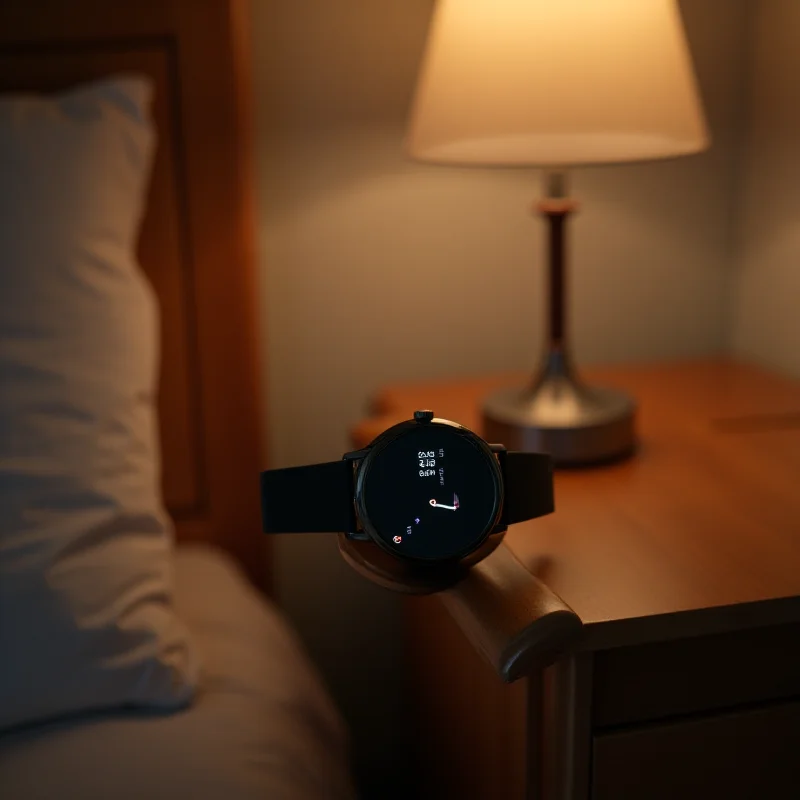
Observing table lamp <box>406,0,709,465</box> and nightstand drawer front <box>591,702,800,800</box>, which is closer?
nightstand drawer front <box>591,702,800,800</box>

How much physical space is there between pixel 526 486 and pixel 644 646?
0.45 feet

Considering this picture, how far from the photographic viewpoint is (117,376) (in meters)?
0.89

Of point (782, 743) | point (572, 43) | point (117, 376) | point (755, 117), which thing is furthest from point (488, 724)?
point (755, 117)

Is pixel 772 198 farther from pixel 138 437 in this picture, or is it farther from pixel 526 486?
pixel 138 437

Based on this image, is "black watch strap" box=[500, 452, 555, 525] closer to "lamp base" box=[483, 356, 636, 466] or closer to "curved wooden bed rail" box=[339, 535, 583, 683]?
"curved wooden bed rail" box=[339, 535, 583, 683]

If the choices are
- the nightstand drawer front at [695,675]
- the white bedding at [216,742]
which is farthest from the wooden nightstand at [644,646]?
the white bedding at [216,742]

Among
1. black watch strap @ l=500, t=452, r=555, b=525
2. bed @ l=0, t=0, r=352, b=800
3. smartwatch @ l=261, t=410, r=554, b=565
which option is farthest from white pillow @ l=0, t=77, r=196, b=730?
black watch strap @ l=500, t=452, r=555, b=525

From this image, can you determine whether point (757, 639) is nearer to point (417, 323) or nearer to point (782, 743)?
point (782, 743)

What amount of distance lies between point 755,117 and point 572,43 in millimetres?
512

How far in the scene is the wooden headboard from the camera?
1040mm

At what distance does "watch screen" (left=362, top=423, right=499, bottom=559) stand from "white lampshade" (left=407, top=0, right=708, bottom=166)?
0.31m

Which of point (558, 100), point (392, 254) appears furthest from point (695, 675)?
point (392, 254)

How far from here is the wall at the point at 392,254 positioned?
117cm

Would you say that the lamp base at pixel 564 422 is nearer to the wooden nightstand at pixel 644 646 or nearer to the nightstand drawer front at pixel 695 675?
the wooden nightstand at pixel 644 646
